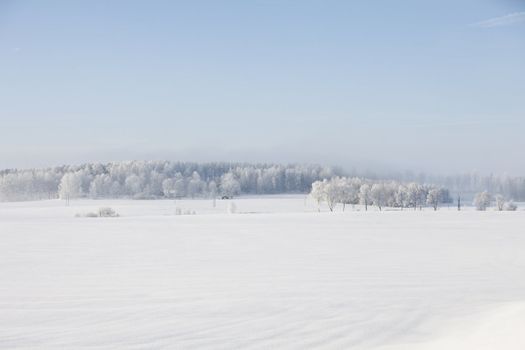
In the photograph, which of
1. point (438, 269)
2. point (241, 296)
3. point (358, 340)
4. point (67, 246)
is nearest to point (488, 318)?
point (358, 340)

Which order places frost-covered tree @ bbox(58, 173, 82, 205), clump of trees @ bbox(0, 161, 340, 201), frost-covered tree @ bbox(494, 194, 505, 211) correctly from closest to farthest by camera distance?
frost-covered tree @ bbox(494, 194, 505, 211), frost-covered tree @ bbox(58, 173, 82, 205), clump of trees @ bbox(0, 161, 340, 201)

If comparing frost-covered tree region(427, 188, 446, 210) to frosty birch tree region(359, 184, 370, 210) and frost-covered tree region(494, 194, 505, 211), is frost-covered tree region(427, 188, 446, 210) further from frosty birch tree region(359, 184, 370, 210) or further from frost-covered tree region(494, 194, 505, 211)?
frosty birch tree region(359, 184, 370, 210)

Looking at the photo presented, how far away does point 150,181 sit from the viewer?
350ft

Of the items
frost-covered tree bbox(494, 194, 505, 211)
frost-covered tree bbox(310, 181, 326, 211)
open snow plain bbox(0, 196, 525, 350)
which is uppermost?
frost-covered tree bbox(310, 181, 326, 211)

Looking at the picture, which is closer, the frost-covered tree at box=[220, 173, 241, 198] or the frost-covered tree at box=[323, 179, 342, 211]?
the frost-covered tree at box=[323, 179, 342, 211]

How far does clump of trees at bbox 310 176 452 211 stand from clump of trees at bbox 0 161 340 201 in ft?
84.8

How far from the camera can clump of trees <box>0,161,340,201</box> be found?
330ft

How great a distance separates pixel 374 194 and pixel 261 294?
7600cm

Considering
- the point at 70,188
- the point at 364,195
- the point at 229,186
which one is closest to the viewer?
the point at 364,195

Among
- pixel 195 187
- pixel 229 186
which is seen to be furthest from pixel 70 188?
pixel 229 186

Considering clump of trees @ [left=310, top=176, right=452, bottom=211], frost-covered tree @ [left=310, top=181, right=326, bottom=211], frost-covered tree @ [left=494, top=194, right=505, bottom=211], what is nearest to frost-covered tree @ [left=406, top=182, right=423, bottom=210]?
clump of trees @ [left=310, top=176, right=452, bottom=211]

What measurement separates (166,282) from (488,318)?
625cm

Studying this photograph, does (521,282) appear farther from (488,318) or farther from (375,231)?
(375,231)

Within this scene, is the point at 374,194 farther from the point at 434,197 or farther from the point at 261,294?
the point at 261,294
